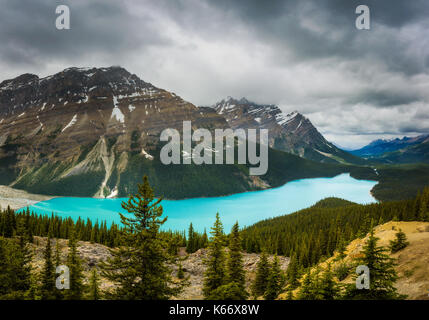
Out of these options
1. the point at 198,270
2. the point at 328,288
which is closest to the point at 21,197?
the point at 198,270

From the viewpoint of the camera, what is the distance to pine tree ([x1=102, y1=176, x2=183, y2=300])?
1217 centimetres

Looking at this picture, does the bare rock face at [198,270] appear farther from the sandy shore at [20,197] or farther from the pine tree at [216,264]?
the sandy shore at [20,197]

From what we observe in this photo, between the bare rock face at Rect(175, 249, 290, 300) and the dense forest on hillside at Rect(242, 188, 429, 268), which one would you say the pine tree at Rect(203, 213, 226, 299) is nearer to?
the dense forest on hillside at Rect(242, 188, 429, 268)

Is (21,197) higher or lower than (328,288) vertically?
lower

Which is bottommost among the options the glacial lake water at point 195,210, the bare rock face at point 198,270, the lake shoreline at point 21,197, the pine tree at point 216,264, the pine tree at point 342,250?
the glacial lake water at point 195,210

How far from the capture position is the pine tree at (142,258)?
12167mm

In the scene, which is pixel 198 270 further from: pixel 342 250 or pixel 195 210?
pixel 195 210

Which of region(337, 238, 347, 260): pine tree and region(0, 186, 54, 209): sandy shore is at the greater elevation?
region(337, 238, 347, 260): pine tree

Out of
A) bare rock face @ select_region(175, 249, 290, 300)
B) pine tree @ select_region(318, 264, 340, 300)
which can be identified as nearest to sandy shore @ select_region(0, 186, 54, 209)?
bare rock face @ select_region(175, 249, 290, 300)

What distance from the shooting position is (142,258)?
1265 centimetres

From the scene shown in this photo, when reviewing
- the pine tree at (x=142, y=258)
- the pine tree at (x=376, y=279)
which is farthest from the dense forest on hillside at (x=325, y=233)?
the pine tree at (x=142, y=258)

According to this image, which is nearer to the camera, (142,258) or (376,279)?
(376,279)
